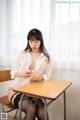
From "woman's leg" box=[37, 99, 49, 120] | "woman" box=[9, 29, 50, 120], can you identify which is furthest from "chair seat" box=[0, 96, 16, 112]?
"woman's leg" box=[37, 99, 49, 120]

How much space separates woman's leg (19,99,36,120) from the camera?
5.87 ft

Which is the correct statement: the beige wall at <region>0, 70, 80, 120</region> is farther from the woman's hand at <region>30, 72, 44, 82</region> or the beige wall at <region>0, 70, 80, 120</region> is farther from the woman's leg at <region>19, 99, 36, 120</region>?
the woman's leg at <region>19, 99, 36, 120</region>

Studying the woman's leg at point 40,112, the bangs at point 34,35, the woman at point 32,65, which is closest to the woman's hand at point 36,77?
the woman at point 32,65

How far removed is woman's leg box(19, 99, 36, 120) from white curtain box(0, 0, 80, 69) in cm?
70

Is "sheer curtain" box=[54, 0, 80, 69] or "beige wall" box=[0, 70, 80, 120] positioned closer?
"sheer curtain" box=[54, 0, 80, 69]

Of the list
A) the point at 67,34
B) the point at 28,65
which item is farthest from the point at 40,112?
the point at 67,34

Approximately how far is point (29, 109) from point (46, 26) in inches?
40.9

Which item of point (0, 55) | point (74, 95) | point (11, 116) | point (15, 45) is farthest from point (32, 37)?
point (11, 116)

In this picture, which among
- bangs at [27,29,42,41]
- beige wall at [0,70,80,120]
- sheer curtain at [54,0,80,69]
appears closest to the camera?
bangs at [27,29,42,41]

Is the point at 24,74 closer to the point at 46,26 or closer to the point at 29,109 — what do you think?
the point at 29,109

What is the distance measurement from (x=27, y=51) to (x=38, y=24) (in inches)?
15.7

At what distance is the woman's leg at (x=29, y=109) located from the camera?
1789 mm

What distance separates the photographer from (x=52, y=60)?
2.27 m

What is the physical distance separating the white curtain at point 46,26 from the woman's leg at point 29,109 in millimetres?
705
